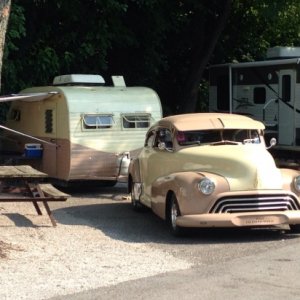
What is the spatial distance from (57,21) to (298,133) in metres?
7.10

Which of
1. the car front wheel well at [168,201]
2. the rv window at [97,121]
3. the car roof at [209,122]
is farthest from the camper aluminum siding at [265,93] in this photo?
the car front wheel well at [168,201]

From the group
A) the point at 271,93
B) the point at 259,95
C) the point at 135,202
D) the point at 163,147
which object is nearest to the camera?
the point at 163,147

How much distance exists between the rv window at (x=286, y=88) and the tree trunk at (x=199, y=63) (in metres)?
4.33

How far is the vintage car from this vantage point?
29.6ft

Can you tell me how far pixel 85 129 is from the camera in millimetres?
13445

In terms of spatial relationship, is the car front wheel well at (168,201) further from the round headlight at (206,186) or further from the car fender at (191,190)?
the round headlight at (206,186)

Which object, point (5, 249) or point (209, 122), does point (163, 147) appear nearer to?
point (209, 122)

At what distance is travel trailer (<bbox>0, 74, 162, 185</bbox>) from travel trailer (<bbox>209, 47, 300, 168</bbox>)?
151 inches

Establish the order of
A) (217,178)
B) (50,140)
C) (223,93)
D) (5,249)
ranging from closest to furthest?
(5,249)
(217,178)
(50,140)
(223,93)

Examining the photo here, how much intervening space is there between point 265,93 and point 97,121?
220 inches

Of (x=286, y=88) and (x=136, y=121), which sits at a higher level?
(x=286, y=88)

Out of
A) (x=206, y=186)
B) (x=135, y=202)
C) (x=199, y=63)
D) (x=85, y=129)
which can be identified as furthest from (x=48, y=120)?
(x=199, y=63)

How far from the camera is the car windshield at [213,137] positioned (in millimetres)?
10211

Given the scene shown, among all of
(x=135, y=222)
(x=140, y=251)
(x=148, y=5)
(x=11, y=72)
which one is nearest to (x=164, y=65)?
(x=148, y=5)
